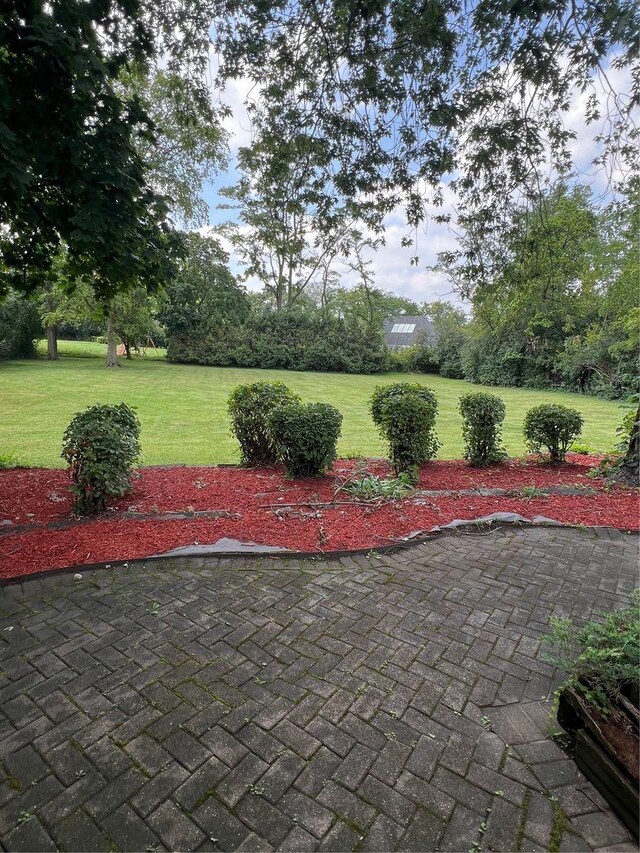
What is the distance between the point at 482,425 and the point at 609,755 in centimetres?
538

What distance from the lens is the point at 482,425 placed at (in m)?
6.57

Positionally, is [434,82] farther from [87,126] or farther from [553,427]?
[553,427]

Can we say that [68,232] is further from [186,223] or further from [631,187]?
[186,223]

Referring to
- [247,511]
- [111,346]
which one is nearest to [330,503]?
[247,511]

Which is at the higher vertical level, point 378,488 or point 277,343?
point 277,343

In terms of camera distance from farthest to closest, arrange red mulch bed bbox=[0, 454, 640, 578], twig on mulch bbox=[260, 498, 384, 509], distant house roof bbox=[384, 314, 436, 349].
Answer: distant house roof bbox=[384, 314, 436, 349], twig on mulch bbox=[260, 498, 384, 509], red mulch bed bbox=[0, 454, 640, 578]

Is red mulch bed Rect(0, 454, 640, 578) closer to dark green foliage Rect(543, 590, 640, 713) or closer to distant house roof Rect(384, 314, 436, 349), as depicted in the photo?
dark green foliage Rect(543, 590, 640, 713)

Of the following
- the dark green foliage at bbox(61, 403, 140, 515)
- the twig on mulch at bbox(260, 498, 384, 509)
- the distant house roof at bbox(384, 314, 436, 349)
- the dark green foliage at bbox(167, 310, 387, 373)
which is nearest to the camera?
the dark green foliage at bbox(61, 403, 140, 515)

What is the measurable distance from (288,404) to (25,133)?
383 cm

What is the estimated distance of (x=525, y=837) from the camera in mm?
1446

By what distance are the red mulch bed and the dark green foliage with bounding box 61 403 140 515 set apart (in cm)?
24

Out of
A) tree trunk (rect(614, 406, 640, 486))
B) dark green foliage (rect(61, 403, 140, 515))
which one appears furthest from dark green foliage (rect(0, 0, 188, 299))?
tree trunk (rect(614, 406, 640, 486))

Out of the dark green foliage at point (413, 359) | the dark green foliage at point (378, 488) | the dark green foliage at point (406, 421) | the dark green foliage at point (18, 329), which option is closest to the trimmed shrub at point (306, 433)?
the dark green foliage at point (378, 488)

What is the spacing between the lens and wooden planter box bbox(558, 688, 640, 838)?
1.47 metres
